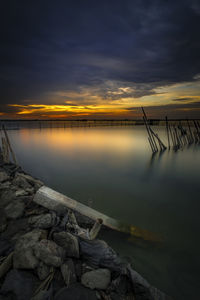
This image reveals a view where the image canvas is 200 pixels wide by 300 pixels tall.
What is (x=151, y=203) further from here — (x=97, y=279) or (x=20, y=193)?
(x=20, y=193)

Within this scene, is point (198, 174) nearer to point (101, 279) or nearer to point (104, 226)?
point (104, 226)

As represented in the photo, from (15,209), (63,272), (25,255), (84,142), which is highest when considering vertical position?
(25,255)

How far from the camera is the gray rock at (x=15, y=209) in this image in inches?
157

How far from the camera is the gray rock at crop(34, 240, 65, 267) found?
8.52 feet

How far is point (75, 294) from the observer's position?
7.45ft

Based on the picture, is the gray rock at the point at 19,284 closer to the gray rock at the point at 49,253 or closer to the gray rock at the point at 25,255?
the gray rock at the point at 25,255

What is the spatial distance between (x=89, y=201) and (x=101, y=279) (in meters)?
4.09

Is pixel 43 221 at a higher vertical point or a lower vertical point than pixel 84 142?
higher

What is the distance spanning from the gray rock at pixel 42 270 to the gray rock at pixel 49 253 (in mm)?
53

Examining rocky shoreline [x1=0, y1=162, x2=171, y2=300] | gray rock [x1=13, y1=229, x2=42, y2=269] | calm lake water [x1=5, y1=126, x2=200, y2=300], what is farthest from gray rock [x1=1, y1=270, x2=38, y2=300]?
calm lake water [x1=5, y1=126, x2=200, y2=300]

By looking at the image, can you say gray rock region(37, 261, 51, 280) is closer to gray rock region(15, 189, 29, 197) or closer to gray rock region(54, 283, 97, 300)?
gray rock region(54, 283, 97, 300)

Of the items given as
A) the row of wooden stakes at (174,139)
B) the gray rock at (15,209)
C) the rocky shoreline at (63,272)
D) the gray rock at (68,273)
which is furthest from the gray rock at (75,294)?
the row of wooden stakes at (174,139)

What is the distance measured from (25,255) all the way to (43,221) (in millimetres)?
1054

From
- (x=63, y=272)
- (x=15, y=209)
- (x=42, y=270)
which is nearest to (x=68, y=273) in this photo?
(x=63, y=272)
